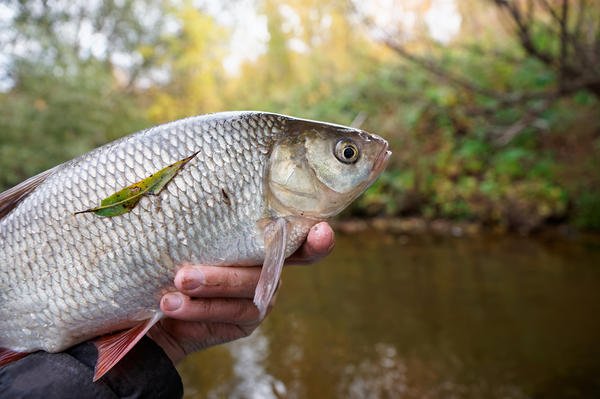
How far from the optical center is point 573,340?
522 cm

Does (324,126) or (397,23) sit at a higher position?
(397,23)

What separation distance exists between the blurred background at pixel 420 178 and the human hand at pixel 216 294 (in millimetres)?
669

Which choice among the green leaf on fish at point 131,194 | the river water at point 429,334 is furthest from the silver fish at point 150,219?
the river water at point 429,334

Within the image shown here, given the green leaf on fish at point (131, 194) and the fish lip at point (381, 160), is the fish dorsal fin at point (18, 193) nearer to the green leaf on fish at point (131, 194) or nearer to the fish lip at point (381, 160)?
the green leaf on fish at point (131, 194)

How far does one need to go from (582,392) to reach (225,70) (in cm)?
2264

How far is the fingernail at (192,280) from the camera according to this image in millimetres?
1659

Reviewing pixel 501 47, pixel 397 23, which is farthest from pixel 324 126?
pixel 501 47

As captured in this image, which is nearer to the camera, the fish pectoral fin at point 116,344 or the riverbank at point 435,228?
the fish pectoral fin at point 116,344

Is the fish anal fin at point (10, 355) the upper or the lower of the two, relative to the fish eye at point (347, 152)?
lower

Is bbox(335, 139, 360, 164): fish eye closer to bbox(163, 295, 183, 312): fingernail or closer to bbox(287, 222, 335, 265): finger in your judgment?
bbox(287, 222, 335, 265): finger

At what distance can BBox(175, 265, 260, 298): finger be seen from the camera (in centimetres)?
167

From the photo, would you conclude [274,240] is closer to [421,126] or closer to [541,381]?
[541,381]

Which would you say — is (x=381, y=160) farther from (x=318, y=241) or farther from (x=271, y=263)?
(x=271, y=263)

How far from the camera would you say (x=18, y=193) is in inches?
71.9
